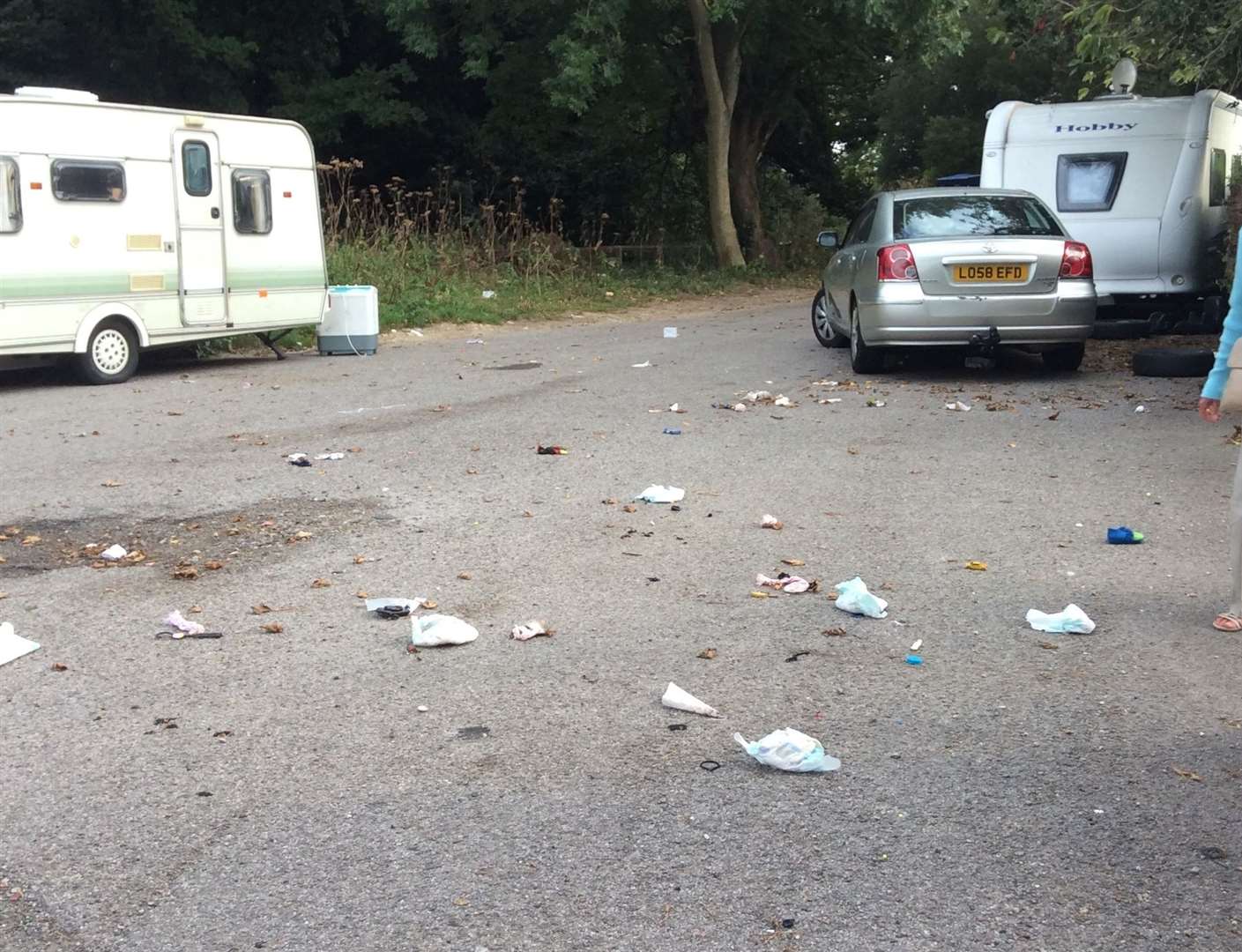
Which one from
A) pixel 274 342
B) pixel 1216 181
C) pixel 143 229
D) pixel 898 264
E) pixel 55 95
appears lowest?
pixel 274 342

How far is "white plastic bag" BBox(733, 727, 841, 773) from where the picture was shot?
13.4 ft

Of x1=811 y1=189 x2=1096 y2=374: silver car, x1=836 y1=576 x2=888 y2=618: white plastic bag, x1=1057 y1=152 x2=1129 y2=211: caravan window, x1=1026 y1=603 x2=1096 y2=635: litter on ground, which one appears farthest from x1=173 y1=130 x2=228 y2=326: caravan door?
x1=1026 y1=603 x2=1096 y2=635: litter on ground

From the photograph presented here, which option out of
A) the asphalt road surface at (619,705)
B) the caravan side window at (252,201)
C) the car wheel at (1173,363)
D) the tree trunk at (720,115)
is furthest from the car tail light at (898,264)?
the tree trunk at (720,115)

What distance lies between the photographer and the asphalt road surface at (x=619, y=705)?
3316 millimetres

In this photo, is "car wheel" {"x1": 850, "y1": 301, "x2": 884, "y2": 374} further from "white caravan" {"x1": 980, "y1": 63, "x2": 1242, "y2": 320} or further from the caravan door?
the caravan door

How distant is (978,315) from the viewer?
12.2m

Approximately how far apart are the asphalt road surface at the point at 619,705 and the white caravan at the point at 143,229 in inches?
187

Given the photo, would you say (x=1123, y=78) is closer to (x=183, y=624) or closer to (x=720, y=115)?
(x=720, y=115)

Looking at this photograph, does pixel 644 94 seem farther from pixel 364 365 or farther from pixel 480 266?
pixel 364 365

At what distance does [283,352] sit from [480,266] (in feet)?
24.5

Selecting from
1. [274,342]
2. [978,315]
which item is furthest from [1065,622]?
[274,342]

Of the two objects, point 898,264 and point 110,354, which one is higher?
point 898,264

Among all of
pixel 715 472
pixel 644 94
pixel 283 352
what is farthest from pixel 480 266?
pixel 715 472

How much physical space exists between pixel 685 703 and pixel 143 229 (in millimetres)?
11797
